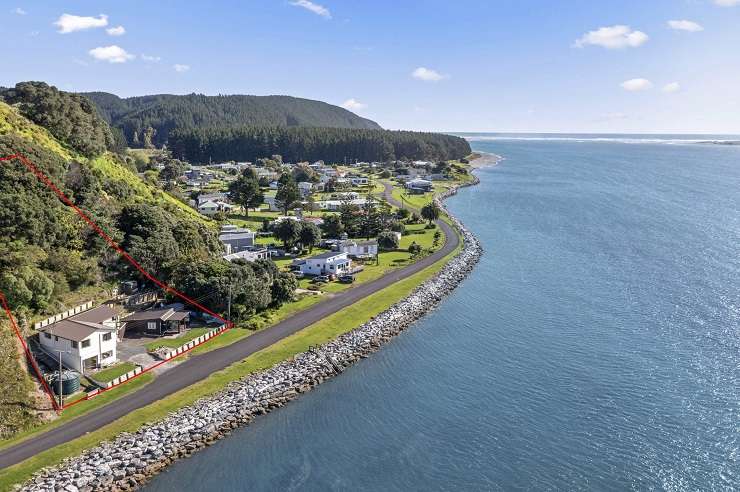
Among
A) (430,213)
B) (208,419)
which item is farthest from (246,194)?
(208,419)

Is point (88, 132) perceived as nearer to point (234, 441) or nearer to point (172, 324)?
point (172, 324)

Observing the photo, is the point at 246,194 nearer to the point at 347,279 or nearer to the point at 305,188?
the point at 305,188

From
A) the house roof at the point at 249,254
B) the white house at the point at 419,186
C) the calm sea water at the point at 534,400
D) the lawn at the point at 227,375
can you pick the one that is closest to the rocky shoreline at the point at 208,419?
the lawn at the point at 227,375

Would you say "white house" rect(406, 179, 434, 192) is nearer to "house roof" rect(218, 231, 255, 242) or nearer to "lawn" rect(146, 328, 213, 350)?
"house roof" rect(218, 231, 255, 242)

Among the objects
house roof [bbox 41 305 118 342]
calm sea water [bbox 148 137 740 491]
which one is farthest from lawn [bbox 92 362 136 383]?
calm sea water [bbox 148 137 740 491]

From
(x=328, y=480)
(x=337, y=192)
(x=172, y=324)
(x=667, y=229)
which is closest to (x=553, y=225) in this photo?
(x=667, y=229)

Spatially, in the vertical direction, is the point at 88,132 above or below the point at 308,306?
above

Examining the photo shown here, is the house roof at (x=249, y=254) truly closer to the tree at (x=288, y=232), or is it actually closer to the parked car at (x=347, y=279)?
the tree at (x=288, y=232)
